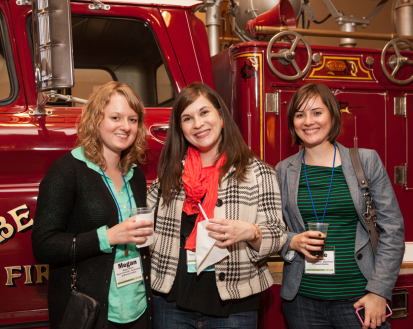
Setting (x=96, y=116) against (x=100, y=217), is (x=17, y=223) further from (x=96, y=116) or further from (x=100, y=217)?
(x=96, y=116)

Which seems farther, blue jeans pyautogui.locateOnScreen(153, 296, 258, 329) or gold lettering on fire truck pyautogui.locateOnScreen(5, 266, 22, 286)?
gold lettering on fire truck pyautogui.locateOnScreen(5, 266, 22, 286)

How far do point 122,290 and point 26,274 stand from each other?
56 cm

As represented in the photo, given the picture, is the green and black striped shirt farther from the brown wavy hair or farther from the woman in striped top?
the brown wavy hair

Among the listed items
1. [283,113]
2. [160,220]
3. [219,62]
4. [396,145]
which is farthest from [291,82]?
[160,220]

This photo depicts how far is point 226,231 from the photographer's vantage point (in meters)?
1.50

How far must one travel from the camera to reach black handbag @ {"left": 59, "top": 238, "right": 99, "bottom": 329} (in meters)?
1.45

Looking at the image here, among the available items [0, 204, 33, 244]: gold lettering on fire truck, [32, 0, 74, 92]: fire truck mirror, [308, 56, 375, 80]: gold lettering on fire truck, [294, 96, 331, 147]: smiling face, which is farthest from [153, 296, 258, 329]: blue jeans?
[308, 56, 375, 80]: gold lettering on fire truck

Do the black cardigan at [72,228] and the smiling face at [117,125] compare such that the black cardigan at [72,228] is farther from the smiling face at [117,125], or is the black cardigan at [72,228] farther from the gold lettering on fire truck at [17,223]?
the gold lettering on fire truck at [17,223]

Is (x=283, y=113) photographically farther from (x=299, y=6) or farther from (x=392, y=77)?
(x=299, y=6)

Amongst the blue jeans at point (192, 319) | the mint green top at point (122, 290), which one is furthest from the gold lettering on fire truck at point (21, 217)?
the blue jeans at point (192, 319)

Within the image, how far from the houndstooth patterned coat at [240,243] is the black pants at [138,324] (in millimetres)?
132

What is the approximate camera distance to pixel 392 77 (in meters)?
2.48

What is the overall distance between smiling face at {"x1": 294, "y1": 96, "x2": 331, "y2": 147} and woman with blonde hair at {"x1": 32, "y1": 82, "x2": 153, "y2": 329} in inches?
31.0

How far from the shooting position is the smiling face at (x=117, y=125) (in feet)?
5.44
